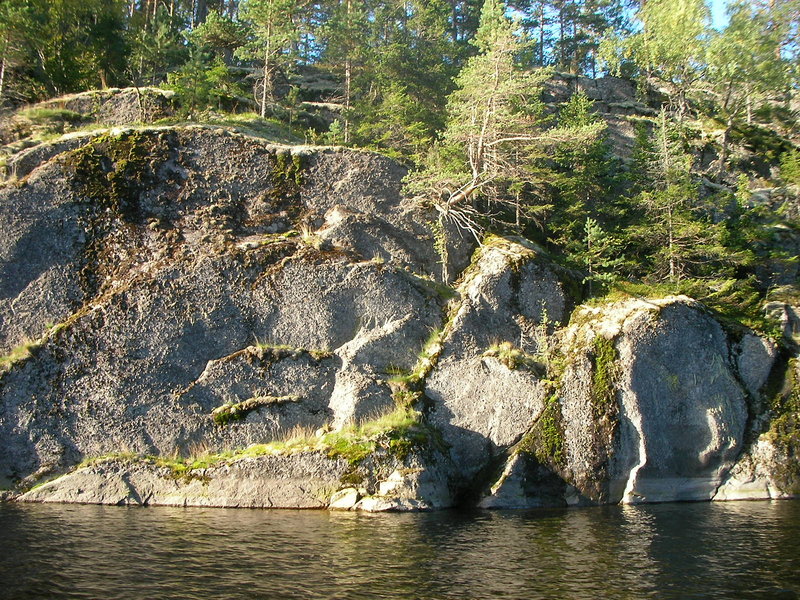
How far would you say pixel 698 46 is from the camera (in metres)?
39.5

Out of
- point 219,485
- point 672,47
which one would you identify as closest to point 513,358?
point 219,485

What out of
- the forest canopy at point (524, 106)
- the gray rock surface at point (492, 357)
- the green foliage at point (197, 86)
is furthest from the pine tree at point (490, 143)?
the green foliage at point (197, 86)

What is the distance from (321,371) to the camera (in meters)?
21.2

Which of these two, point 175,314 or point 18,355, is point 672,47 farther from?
point 18,355

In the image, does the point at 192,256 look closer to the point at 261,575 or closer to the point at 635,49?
the point at 261,575

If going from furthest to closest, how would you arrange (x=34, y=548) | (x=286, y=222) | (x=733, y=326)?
(x=286, y=222), (x=733, y=326), (x=34, y=548)

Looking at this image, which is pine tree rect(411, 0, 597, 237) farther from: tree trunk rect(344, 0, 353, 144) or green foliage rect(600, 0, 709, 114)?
green foliage rect(600, 0, 709, 114)

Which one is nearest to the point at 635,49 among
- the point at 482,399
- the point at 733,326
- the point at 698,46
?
the point at 698,46

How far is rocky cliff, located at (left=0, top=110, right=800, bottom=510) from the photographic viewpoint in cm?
1905

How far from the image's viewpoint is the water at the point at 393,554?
10.5m

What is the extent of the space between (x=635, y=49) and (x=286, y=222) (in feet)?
104

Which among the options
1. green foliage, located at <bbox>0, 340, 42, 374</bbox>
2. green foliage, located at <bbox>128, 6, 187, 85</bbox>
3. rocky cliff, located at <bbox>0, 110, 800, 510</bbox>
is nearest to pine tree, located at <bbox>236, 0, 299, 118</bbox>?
green foliage, located at <bbox>128, 6, 187, 85</bbox>

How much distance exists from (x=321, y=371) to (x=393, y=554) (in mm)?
9369

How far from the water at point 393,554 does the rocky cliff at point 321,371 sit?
6.74ft
